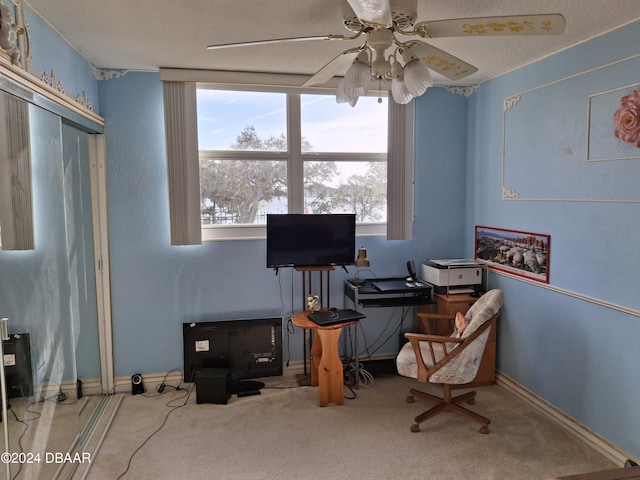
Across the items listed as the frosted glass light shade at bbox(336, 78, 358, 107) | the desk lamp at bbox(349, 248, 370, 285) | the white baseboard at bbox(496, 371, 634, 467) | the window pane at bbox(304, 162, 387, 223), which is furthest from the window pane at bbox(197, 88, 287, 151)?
the white baseboard at bbox(496, 371, 634, 467)

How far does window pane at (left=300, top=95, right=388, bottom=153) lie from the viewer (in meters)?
3.92

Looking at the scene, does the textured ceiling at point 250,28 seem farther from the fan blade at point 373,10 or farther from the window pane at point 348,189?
the window pane at point 348,189

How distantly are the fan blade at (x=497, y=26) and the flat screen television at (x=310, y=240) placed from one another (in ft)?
6.65

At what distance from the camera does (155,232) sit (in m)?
3.69

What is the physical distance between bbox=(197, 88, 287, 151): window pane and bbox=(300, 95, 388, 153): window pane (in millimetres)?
228

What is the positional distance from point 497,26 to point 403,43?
391 mm

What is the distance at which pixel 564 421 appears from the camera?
309 centimetres

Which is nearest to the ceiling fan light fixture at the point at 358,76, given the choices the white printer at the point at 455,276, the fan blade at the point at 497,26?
the fan blade at the point at 497,26

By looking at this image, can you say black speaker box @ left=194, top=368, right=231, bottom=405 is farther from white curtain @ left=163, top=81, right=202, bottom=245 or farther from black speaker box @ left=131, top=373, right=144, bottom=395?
white curtain @ left=163, top=81, right=202, bottom=245

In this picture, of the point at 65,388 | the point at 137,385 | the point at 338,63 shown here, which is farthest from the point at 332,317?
the point at 338,63

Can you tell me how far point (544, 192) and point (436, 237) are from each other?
3.85 ft

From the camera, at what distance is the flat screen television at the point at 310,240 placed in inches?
143

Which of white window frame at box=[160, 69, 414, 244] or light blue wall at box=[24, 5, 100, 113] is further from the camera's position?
white window frame at box=[160, 69, 414, 244]

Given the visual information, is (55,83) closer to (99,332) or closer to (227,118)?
(227,118)
